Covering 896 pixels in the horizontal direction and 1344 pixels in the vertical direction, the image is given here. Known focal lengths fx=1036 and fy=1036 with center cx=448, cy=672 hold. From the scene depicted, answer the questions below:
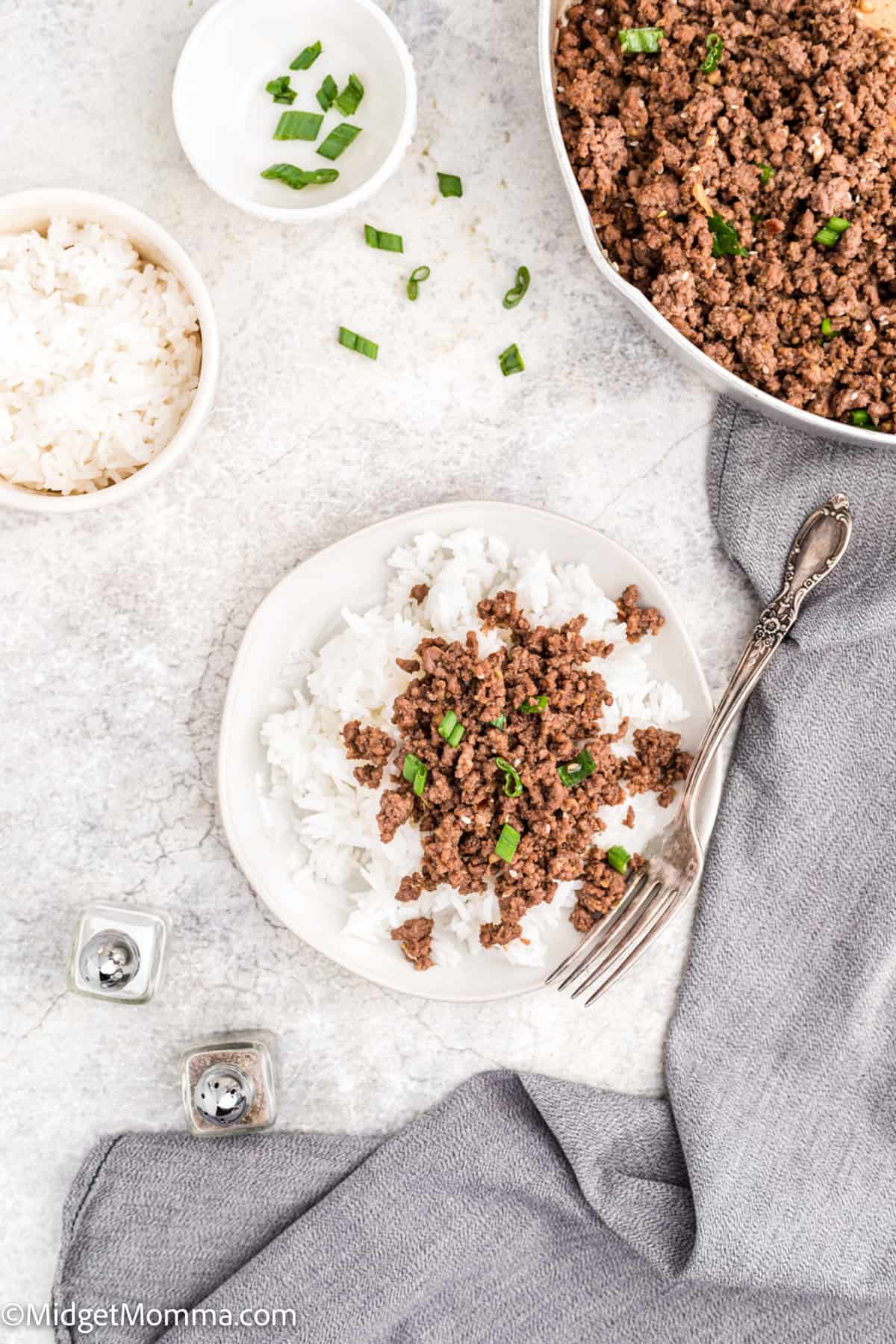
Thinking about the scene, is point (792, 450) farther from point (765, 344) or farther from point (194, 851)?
point (194, 851)

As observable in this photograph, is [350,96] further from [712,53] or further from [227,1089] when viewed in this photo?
[227,1089]

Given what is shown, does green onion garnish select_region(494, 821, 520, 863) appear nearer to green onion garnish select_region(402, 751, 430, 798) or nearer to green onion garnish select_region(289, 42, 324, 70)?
green onion garnish select_region(402, 751, 430, 798)

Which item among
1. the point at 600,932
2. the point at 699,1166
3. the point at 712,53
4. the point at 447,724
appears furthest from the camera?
the point at 699,1166

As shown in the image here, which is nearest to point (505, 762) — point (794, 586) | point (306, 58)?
point (794, 586)

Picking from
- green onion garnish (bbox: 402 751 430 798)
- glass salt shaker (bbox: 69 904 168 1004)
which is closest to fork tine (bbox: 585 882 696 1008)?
green onion garnish (bbox: 402 751 430 798)

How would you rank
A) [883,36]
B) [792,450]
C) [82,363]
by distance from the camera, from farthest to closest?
[792,450]
[82,363]
[883,36]

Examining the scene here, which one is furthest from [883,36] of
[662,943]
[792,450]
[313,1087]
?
[313,1087]
